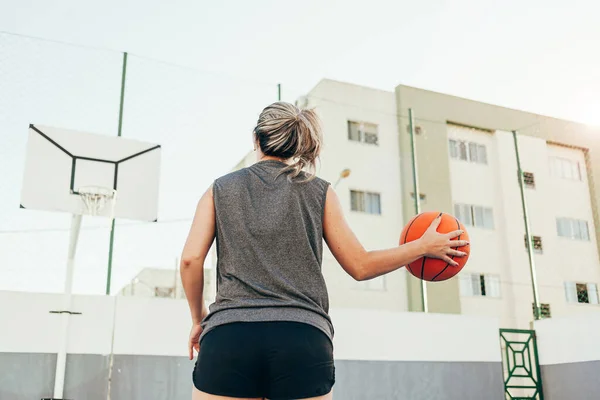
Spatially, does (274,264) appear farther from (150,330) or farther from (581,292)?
(581,292)

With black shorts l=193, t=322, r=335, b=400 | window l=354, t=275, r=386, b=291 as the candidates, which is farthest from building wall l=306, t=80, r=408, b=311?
black shorts l=193, t=322, r=335, b=400

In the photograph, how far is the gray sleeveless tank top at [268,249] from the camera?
130cm

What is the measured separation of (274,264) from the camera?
1.34 m

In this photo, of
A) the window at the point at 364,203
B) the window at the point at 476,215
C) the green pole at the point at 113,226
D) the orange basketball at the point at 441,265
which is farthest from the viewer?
the window at the point at 476,215

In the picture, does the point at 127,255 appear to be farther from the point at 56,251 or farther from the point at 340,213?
the point at 340,213

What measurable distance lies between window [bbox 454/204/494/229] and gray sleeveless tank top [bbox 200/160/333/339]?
46.4 ft

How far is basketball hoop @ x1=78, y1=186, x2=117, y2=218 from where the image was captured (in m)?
5.75

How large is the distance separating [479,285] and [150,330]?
10218 millimetres

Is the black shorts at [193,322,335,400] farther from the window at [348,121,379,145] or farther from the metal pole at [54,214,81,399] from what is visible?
the window at [348,121,379,145]

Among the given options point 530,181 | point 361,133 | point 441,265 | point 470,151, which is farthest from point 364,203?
point 441,265

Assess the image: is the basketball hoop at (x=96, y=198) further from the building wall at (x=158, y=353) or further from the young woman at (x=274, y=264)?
the young woman at (x=274, y=264)

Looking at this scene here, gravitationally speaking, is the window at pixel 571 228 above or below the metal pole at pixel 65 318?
above

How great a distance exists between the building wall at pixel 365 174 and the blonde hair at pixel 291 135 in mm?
10647

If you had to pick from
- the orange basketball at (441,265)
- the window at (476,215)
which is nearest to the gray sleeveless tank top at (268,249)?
the orange basketball at (441,265)
